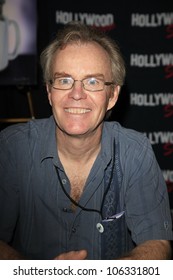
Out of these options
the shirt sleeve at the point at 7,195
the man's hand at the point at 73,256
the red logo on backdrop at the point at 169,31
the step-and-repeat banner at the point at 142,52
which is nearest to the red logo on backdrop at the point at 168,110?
the step-and-repeat banner at the point at 142,52

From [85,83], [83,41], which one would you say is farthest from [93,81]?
[83,41]

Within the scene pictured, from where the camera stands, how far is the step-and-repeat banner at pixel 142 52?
2379 millimetres

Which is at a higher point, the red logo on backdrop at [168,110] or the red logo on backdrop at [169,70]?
the red logo on backdrop at [169,70]

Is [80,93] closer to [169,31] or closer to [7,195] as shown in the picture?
[7,195]

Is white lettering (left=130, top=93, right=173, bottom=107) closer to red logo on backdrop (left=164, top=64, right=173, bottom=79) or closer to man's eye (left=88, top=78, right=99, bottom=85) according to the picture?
red logo on backdrop (left=164, top=64, right=173, bottom=79)

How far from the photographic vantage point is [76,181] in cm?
139

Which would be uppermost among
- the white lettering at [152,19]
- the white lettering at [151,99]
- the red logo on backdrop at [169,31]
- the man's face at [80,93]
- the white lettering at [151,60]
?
the white lettering at [152,19]

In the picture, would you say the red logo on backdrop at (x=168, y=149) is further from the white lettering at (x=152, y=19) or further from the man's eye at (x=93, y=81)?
the man's eye at (x=93, y=81)

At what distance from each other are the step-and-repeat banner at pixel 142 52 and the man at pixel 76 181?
1.07 meters

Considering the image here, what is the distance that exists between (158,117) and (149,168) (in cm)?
124

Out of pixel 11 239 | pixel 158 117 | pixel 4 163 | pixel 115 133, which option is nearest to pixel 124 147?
pixel 115 133

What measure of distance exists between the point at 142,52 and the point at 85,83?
1224 millimetres

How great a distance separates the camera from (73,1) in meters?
2.38

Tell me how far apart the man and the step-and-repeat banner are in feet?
3.51
